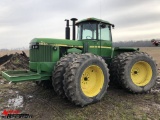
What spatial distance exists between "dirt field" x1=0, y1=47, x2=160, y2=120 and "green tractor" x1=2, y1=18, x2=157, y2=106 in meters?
0.33

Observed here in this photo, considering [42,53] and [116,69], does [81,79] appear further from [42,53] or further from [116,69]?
[116,69]

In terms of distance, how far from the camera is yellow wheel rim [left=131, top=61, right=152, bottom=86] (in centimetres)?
904

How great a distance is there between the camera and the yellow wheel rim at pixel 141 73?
9039mm

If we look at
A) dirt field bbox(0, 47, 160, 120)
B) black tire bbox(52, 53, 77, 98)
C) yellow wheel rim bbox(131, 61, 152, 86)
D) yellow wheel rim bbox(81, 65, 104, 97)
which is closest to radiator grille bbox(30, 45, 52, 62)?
black tire bbox(52, 53, 77, 98)

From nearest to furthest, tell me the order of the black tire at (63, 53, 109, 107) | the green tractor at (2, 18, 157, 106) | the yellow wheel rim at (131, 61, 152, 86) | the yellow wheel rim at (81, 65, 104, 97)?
1. the black tire at (63, 53, 109, 107)
2. the green tractor at (2, 18, 157, 106)
3. the yellow wheel rim at (81, 65, 104, 97)
4. the yellow wheel rim at (131, 61, 152, 86)

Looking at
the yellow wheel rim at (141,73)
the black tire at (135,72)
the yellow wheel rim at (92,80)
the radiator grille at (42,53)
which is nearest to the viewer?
the yellow wheel rim at (92,80)

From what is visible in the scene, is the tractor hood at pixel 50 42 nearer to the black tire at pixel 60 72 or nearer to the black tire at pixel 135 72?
the black tire at pixel 60 72

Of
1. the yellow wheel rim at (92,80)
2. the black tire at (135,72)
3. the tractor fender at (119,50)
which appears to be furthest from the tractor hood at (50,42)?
the tractor fender at (119,50)

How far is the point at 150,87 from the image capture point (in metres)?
8.98

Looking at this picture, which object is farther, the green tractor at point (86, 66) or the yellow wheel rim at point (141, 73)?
the yellow wheel rim at point (141, 73)

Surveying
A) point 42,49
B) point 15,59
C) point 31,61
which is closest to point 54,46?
point 42,49

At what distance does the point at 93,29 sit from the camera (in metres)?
8.70

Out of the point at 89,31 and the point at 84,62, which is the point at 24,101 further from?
the point at 89,31

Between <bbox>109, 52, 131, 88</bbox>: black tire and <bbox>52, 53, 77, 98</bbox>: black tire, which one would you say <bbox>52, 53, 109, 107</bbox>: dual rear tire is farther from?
<bbox>109, 52, 131, 88</bbox>: black tire
